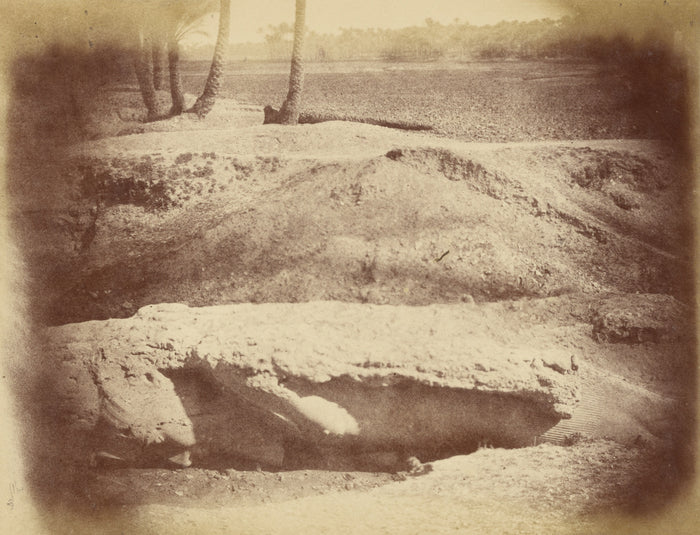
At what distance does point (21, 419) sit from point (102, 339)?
0.70 m

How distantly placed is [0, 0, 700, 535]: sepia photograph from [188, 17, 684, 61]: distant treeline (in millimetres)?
17

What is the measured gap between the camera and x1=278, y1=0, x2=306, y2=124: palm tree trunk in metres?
4.12

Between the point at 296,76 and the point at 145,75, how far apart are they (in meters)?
0.94

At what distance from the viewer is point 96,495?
389cm

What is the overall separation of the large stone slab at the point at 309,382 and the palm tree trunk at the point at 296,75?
126 cm

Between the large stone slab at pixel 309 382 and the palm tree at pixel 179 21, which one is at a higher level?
the palm tree at pixel 179 21

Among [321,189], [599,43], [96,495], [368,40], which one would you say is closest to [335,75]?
[368,40]

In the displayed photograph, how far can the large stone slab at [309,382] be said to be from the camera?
11.8 ft

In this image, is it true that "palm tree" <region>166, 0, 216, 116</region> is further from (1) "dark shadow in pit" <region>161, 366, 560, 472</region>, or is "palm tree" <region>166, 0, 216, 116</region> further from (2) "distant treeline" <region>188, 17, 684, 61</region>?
(1) "dark shadow in pit" <region>161, 366, 560, 472</region>

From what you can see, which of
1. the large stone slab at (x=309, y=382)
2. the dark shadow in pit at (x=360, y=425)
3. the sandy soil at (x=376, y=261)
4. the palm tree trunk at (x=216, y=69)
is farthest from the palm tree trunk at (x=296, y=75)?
the dark shadow in pit at (x=360, y=425)

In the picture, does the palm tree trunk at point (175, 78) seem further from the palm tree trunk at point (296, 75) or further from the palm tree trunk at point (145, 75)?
the palm tree trunk at point (296, 75)

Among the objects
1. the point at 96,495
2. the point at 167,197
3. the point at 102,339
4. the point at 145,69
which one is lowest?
the point at 96,495

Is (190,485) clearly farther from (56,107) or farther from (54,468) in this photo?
(56,107)

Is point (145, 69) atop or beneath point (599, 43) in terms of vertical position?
beneath
